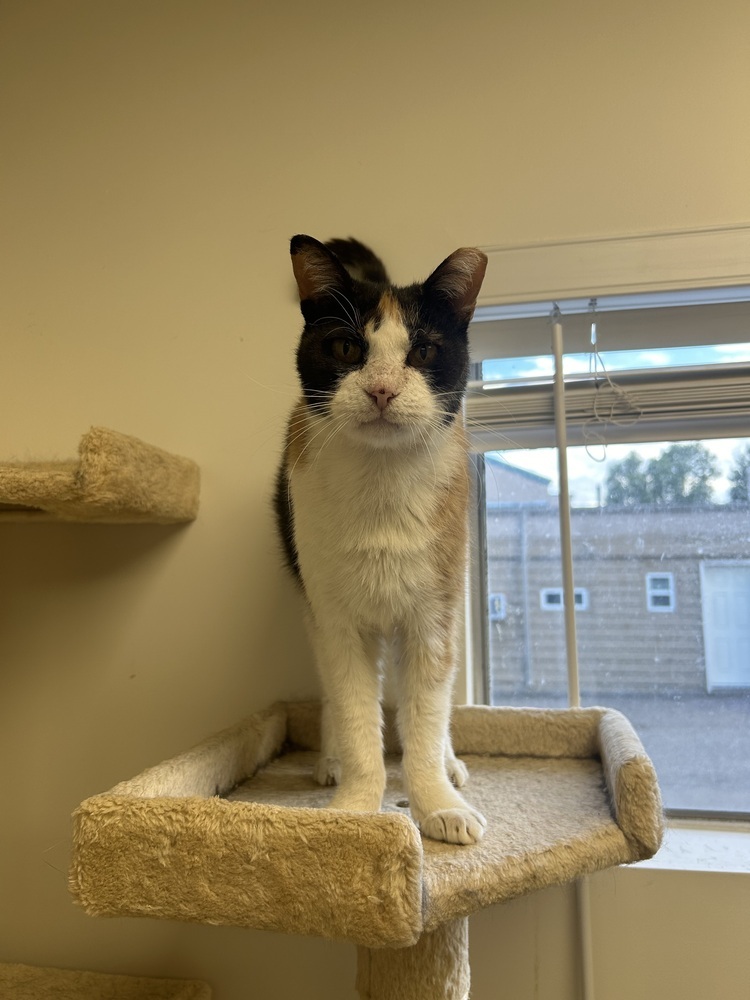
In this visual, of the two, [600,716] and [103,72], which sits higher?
[103,72]

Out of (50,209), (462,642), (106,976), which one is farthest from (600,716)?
(50,209)

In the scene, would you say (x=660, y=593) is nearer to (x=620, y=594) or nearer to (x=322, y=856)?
(x=620, y=594)

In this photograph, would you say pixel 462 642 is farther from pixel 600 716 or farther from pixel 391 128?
pixel 391 128

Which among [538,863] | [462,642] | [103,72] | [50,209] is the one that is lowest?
[538,863]

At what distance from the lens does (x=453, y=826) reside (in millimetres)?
842

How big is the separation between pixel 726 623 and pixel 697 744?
10.6 inches

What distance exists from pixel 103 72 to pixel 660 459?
5.28 ft

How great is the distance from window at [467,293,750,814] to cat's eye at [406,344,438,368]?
1.77ft

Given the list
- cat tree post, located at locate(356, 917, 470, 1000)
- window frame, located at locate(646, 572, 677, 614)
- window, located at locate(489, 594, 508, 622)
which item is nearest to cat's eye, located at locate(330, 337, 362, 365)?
cat tree post, located at locate(356, 917, 470, 1000)

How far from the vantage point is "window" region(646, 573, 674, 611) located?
1.54 m

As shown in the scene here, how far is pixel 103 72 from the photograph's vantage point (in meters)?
1.66

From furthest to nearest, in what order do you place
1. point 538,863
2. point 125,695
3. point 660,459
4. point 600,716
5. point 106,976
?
point 660,459 → point 125,695 → point 106,976 → point 600,716 → point 538,863

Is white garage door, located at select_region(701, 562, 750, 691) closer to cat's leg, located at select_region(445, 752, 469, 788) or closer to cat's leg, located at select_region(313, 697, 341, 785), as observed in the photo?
cat's leg, located at select_region(445, 752, 469, 788)

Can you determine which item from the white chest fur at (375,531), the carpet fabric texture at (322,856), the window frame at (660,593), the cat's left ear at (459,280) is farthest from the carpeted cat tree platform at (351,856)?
the cat's left ear at (459,280)
